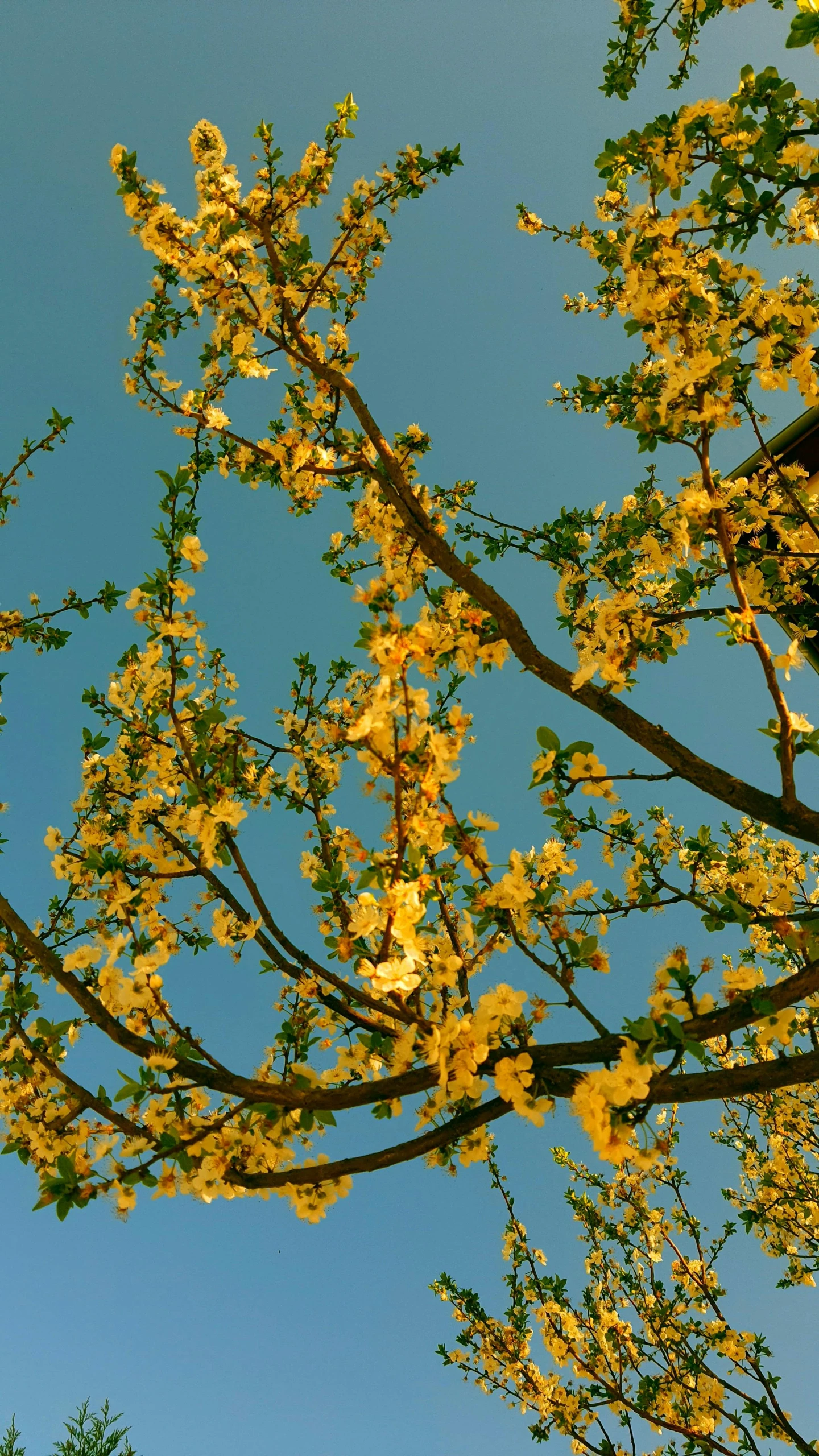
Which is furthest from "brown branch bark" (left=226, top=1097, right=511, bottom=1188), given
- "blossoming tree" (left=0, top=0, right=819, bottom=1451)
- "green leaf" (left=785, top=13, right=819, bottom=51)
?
"green leaf" (left=785, top=13, right=819, bottom=51)

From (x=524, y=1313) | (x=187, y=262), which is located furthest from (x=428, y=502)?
(x=524, y=1313)

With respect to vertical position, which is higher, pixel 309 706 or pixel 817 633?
pixel 309 706

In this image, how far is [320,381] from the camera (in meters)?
4.20

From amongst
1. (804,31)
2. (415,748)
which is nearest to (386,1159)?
(415,748)

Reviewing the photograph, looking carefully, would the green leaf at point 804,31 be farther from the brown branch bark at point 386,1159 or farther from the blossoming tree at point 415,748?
the brown branch bark at point 386,1159

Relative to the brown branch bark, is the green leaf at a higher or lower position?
higher

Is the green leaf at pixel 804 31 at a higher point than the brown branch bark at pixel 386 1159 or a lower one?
higher

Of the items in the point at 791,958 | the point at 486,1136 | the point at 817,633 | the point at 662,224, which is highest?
the point at 662,224

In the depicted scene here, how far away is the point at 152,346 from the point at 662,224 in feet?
9.02

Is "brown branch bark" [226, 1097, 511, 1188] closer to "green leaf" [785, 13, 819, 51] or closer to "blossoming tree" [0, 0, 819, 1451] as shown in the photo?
"blossoming tree" [0, 0, 819, 1451]

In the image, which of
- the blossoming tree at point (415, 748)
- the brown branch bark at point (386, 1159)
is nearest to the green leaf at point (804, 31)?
the blossoming tree at point (415, 748)

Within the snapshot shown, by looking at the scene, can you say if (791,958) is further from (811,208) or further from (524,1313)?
(811,208)

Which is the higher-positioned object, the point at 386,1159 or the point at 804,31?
the point at 804,31

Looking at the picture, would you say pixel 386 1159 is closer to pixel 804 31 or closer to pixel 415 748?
Answer: pixel 415 748
